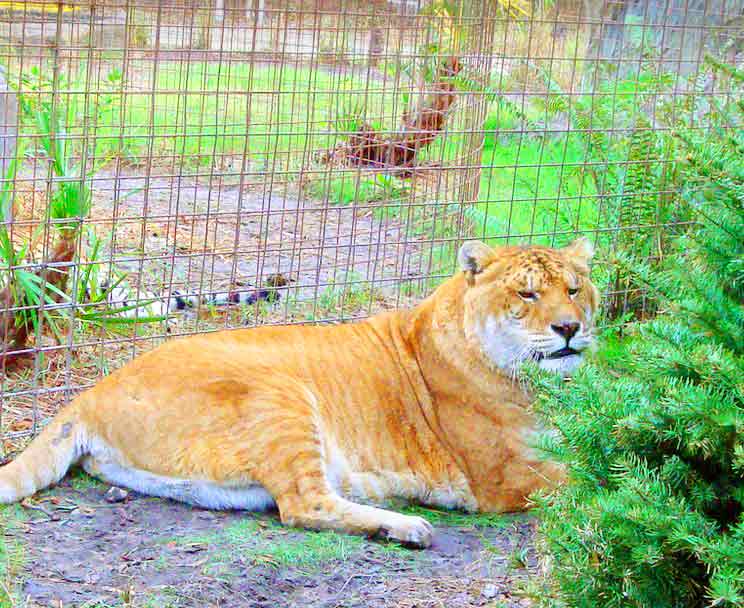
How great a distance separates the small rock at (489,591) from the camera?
13.5 feet

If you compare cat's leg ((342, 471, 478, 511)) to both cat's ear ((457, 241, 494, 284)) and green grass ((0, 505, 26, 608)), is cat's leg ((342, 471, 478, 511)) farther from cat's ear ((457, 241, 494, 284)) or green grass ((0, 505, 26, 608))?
green grass ((0, 505, 26, 608))

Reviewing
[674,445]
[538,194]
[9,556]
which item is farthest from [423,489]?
[538,194]

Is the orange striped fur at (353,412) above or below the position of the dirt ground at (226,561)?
above

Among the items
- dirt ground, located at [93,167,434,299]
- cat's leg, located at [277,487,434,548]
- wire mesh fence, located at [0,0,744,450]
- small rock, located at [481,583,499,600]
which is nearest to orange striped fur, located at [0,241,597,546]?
cat's leg, located at [277,487,434,548]

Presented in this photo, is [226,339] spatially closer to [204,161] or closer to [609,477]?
[609,477]

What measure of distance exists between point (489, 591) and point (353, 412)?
1.22 metres

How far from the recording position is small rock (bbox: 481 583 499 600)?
4.12m

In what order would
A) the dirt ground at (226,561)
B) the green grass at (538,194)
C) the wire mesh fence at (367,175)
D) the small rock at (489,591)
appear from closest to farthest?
the dirt ground at (226,561) < the small rock at (489,591) < the wire mesh fence at (367,175) < the green grass at (538,194)

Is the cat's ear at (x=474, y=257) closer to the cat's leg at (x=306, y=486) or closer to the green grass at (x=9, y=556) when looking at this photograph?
the cat's leg at (x=306, y=486)

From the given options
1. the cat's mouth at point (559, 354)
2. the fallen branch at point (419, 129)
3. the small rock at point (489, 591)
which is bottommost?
the small rock at point (489, 591)

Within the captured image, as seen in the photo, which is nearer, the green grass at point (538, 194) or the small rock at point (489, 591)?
the small rock at point (489, 591)

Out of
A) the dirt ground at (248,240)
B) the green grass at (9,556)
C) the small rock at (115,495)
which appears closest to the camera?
the green grass at (9,556)

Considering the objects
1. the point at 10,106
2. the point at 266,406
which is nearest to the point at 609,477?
the point at 266,406

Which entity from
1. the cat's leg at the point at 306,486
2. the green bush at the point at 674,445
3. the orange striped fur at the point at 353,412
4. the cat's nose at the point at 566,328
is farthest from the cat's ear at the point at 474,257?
the green bush at the point at 674,445
